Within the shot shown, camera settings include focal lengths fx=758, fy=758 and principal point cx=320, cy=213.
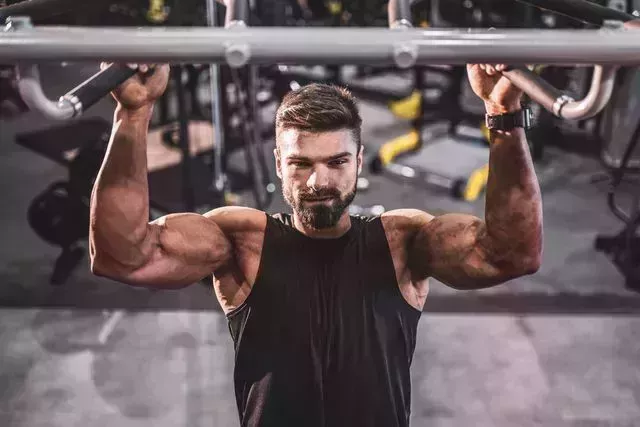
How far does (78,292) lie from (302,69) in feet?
11.6

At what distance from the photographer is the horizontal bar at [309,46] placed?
0.91 meters

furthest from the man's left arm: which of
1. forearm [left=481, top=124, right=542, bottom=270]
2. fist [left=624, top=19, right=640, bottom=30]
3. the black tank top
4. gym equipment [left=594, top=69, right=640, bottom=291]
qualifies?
gym equipment [left=594, top=69, right=640, bottom=291]

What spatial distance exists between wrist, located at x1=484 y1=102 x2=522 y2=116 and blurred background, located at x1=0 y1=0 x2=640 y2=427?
0.86 m

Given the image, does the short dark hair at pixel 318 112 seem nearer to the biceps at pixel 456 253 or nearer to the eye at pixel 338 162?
the eye at pixel 338 162

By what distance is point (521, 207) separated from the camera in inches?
57.8

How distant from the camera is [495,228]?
1.52 metres

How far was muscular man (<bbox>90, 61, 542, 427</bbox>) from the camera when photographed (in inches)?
59.2

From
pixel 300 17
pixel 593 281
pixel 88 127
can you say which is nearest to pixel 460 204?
pixel 593 281

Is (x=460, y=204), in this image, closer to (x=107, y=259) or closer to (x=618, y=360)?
(x=618, y=360)

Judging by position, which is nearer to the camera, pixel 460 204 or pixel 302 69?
pixel 460 204

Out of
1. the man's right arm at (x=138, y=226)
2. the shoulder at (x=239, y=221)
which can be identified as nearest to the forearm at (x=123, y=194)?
the man's right arm at (x=138, y=226)

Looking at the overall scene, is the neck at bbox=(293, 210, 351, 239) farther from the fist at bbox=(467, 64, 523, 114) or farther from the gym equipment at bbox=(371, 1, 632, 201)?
the gym equipment at bbox=(371, 1, 632, 201)

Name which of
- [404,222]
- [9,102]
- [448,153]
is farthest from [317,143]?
[9,102]

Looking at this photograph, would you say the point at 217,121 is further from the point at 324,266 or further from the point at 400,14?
the point at 400,14
